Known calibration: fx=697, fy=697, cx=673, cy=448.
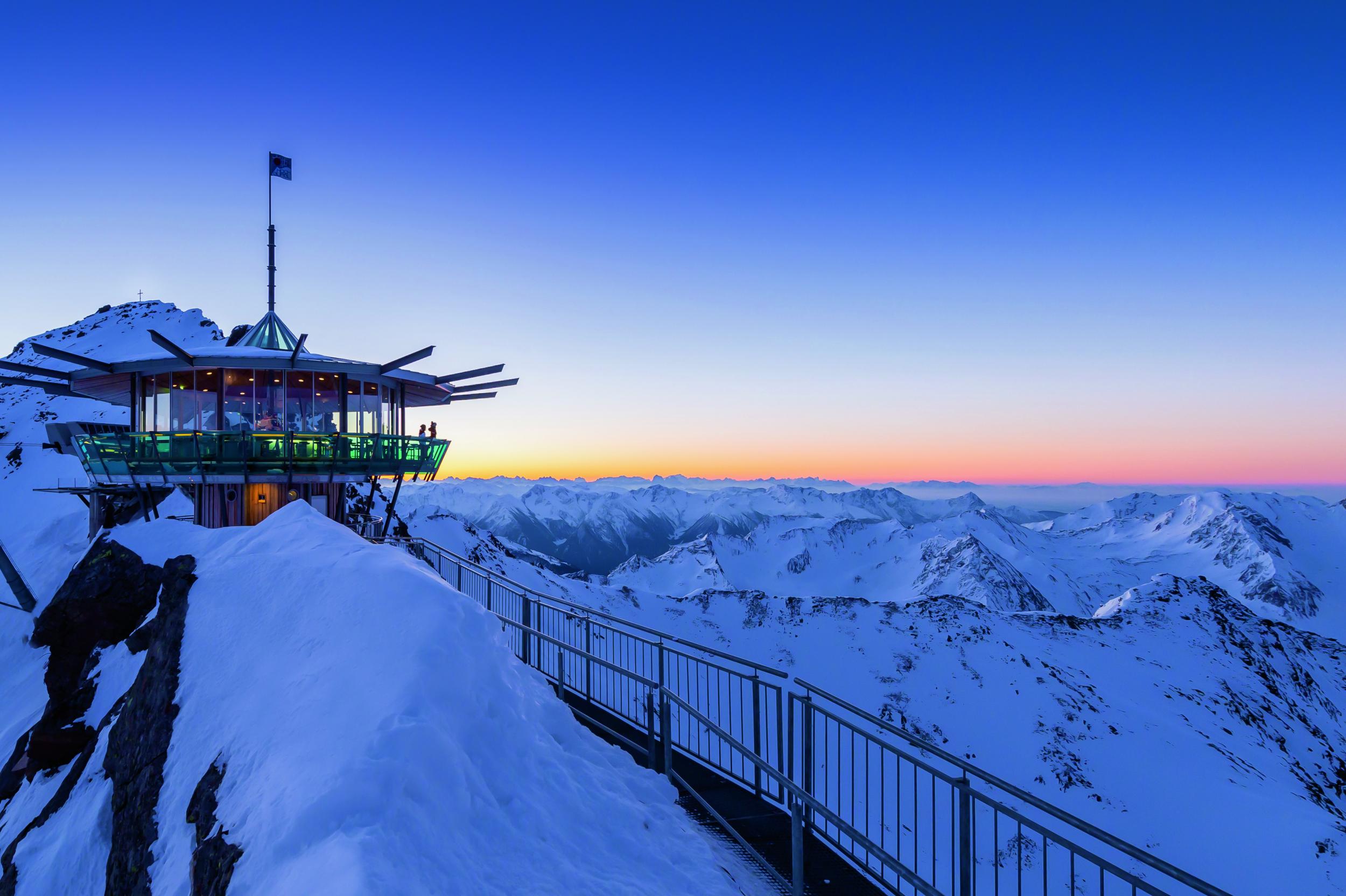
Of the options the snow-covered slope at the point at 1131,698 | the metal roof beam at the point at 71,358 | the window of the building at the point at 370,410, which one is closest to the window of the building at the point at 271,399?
the window of the building at the point at 370,410

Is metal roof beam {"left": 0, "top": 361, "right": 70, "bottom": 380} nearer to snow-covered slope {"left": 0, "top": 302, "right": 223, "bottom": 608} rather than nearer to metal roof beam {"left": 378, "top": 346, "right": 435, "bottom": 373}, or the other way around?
snow-covered slope {"left": 0, "top": 302, "right": 223, "bottom": 608}

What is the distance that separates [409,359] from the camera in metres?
21.2

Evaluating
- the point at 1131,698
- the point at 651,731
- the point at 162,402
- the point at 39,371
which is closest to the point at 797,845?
the point at 651,731

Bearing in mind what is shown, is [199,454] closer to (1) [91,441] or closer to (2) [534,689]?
(1) [91,441]

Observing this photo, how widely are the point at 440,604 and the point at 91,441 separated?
18.6 metres

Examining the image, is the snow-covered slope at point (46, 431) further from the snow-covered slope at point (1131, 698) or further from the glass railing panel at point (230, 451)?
the snow-covered slope at point (1131, 698)

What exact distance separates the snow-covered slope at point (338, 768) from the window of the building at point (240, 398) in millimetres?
9083

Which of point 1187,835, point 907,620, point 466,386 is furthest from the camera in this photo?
point 907,620

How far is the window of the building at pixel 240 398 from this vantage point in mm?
20750

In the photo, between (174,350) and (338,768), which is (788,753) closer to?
(338,768)

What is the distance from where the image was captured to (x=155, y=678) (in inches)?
421

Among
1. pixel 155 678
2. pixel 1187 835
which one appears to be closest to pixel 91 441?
pixel 155 678

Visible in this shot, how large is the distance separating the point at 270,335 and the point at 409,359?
6.76 meters

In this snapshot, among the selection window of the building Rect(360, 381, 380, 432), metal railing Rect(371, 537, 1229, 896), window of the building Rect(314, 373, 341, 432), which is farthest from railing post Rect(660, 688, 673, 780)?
window of the building Rect(360, 381, 380, 432)
